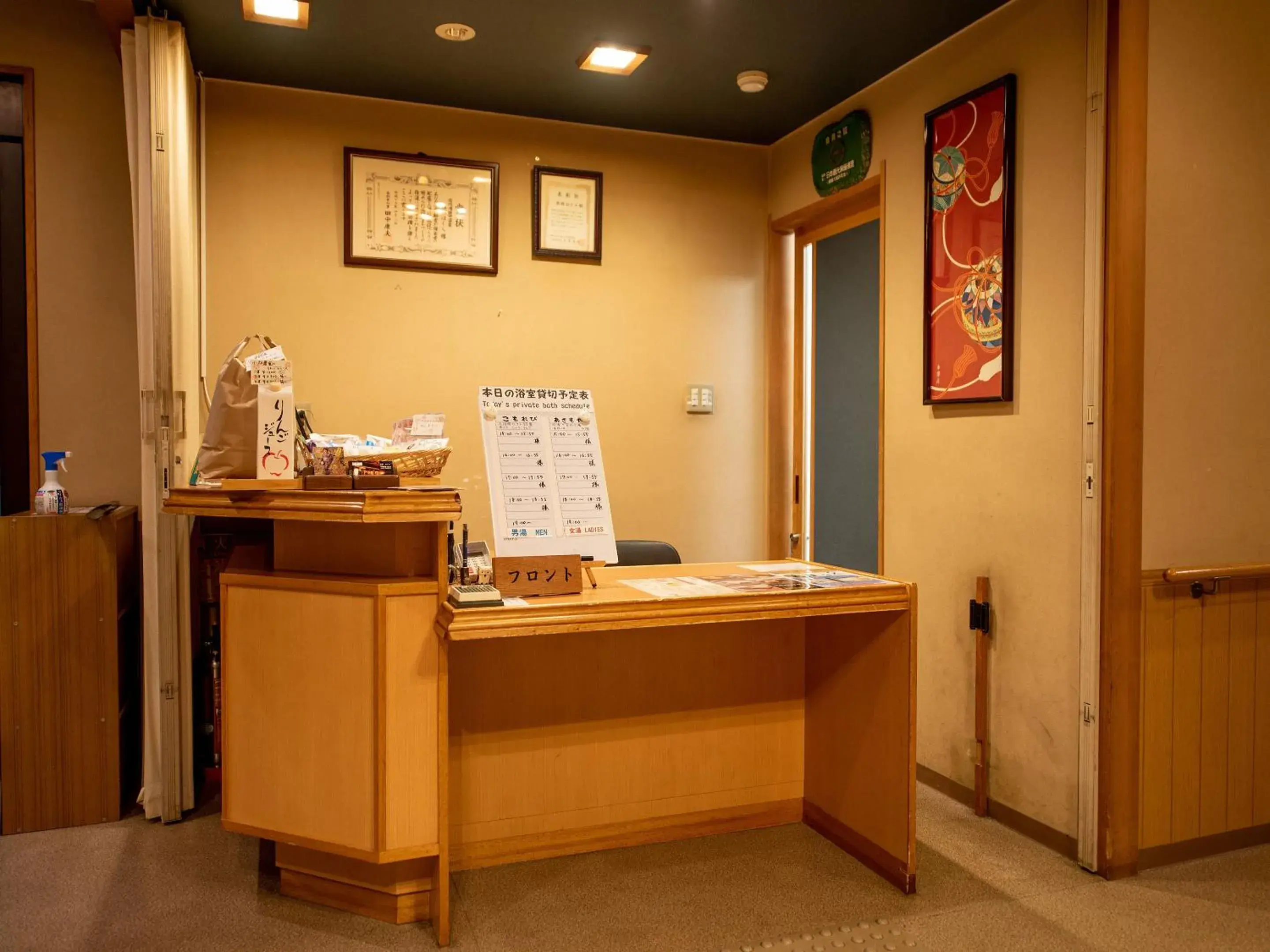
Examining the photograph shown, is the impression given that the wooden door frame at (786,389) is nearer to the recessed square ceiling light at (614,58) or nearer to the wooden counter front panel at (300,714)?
the recessed square ceiling light at (614,58)

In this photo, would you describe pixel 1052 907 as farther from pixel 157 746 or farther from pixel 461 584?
pixel 157 746

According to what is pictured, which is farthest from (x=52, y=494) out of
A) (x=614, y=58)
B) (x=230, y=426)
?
(x=614, y=58)

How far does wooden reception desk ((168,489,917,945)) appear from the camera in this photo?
2.25 meters

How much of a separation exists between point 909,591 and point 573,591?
0.95m

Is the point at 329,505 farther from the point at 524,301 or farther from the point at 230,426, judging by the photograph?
the point at 524,301

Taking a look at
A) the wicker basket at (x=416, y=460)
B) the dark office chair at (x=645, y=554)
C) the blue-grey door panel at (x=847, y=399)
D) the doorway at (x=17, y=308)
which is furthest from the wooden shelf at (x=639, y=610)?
the doorway at (x=17, y=308)

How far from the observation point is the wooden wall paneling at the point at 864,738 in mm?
2541

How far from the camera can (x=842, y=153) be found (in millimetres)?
3898

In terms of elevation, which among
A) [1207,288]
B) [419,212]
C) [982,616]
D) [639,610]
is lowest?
[982,616]

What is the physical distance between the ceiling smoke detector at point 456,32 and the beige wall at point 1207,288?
2.20 metres

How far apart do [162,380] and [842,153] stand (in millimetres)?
2812

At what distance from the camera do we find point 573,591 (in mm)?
2361

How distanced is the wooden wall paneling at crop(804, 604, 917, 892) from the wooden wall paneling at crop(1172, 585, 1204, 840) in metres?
0.91

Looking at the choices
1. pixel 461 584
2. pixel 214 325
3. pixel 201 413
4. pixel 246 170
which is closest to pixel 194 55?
pixel 246 170
